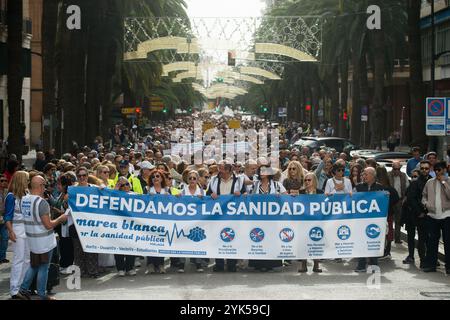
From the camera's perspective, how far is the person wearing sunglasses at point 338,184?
636 inches

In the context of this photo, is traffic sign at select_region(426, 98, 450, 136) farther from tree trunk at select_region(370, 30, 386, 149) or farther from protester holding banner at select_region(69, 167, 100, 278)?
tree trunk at select_region(370, 30, 386, 149)

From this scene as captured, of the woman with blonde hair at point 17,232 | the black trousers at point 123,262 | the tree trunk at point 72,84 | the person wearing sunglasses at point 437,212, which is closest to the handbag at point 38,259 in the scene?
the woman with blonde hair at point 17,232

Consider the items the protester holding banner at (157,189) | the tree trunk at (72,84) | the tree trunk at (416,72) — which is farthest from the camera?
the tree trunk at (72,84)

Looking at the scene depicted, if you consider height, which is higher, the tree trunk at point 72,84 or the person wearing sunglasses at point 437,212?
the tree trunk at point 72,84

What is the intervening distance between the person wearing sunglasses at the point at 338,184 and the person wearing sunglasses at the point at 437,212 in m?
1.28

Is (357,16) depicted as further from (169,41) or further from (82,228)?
(82,228)

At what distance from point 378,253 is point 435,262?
1.10 m

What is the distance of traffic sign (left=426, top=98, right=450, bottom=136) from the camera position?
2439 centimetres

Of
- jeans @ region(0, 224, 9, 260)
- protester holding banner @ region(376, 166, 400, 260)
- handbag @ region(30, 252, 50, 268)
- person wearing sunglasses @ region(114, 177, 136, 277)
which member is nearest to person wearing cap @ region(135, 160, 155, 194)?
person wearing sunglasses @ region(114, 177, 136, 277)

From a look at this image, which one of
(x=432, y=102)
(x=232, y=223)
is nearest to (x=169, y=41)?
(x=432, y=102)

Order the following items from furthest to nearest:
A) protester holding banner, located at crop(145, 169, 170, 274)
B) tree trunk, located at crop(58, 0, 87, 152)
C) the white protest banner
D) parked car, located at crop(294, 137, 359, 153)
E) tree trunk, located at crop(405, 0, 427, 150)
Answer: parked car, located at crop(294, 137, 359, 153), tree trunk, located at crop(58, 0, 87, 152), tree trunk, located at crop(405, 0, 427, 150), protester holding banner, located at crop(145, 169, 170, 274), the white protest banner

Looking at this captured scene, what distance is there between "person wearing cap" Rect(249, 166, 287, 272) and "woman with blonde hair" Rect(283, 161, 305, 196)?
0.13m

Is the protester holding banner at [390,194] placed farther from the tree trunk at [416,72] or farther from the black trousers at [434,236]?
the tree trunk at [416,72]

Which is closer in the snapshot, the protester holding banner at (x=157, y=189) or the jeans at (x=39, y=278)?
the jeans at (x=39, y=278)
